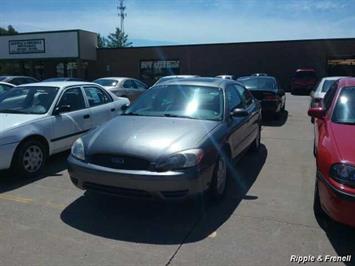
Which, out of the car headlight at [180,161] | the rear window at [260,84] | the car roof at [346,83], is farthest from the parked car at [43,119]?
the rear window at [260,84]

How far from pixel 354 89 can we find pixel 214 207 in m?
2.60

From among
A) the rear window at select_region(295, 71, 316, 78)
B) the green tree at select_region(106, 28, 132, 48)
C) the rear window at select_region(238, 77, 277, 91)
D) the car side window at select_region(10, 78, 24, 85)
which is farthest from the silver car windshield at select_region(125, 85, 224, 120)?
the green tree at select_region(106, 28, 132, 48)

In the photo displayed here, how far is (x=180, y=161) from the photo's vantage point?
4160 mm

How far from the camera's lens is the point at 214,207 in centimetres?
475

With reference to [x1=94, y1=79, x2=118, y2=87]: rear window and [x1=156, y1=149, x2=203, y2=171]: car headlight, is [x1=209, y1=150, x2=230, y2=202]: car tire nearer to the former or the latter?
[x1=156, y1=149, x2=203, y2=171]: car headlight

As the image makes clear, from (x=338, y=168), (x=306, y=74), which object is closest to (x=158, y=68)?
(x=306, y=74)

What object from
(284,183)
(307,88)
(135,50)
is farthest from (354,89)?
(135,50)

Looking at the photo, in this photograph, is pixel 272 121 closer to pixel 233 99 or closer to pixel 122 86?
pixel 122 86

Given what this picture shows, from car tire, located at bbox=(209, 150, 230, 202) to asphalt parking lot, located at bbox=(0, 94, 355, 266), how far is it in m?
0.14

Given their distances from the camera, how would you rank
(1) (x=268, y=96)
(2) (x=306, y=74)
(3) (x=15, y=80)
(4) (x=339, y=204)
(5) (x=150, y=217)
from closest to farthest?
1. (4) (x=339, y=204)
2. (5) (x=150, y=217)
3. (1) (x=268, y=96)
4. (3) (x=15, y=80)
5. (2) (x=306, y=74)

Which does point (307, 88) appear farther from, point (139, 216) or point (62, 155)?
point (139, 216)

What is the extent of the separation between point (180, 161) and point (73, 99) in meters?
3.72

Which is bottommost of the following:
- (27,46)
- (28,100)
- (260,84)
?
(28,100)

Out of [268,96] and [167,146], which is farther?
[268,96]
